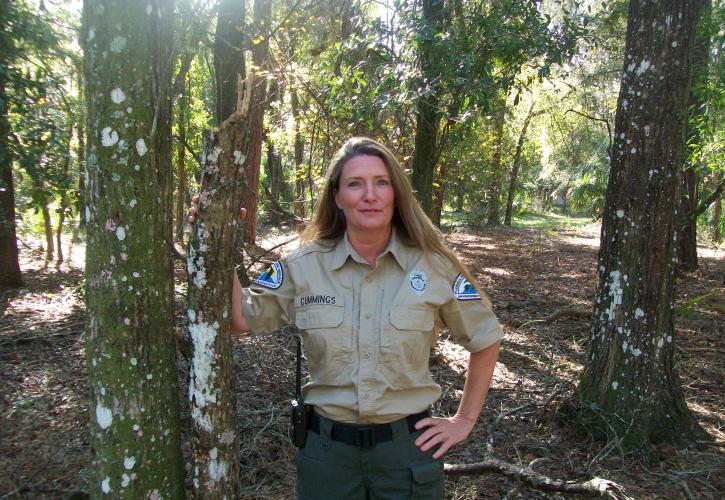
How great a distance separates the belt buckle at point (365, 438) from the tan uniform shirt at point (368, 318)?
4 cm

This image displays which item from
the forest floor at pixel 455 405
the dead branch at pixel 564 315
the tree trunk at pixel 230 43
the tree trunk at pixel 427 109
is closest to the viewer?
the forest floor at pixel 455 405

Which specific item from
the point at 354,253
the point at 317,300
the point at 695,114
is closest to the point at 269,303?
the point at 317,300

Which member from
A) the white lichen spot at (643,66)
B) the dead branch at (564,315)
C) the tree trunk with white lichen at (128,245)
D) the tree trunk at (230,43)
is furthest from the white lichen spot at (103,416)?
the dead branch at (564,315)

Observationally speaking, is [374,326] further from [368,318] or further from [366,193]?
[366,193]

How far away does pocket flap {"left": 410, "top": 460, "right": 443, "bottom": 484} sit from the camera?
207 cm

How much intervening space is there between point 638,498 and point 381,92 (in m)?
4.17

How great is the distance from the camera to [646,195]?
12.9 feet

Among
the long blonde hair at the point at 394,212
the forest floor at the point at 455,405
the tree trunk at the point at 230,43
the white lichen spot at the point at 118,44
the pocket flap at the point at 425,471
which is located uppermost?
the tree trunk at the point at 230,43

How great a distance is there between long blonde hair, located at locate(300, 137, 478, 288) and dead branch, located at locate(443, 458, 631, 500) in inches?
51.1

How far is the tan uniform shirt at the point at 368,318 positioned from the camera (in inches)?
83.2

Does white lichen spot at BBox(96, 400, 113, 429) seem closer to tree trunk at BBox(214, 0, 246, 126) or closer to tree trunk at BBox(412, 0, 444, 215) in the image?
tree trunk at BBox(412, 0, 444, 215)

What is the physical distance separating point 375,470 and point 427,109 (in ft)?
16.5

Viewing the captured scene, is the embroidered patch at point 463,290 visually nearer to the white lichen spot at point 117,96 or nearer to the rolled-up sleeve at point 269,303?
the rolled-up sleeve at point 269,303

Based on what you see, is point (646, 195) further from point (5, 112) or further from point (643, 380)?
point (5, 112)
